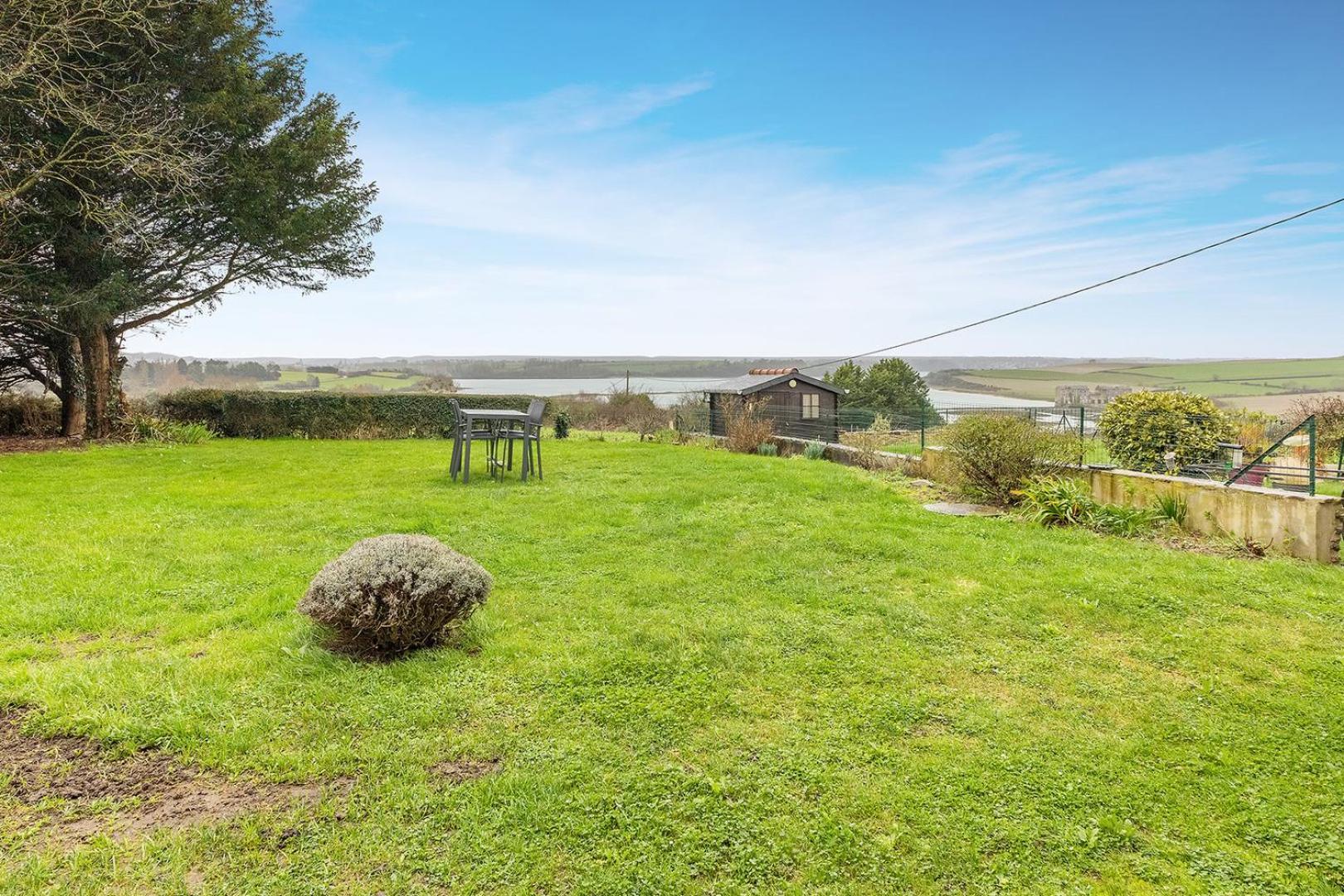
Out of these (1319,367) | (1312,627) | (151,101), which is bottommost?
(1312,627)

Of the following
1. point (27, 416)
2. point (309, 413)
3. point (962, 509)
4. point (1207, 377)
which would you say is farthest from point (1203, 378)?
point (27, 416)

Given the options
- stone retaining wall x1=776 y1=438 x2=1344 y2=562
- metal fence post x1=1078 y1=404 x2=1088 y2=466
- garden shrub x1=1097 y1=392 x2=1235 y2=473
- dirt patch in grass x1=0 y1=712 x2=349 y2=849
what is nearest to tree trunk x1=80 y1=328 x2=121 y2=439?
dirt patch in grass x1=0 y1=712 x2=349 y2=849

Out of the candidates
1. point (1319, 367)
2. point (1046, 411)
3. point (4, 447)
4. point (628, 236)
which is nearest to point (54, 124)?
point (4, 447)

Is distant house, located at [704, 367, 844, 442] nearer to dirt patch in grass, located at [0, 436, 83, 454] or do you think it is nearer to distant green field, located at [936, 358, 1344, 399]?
distant green field, located at [936, 358, 1344, 399]

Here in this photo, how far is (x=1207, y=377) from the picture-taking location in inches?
728

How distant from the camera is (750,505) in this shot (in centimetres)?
720

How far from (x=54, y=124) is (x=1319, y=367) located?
114 ft

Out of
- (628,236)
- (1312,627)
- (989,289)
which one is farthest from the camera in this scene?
(628,236)

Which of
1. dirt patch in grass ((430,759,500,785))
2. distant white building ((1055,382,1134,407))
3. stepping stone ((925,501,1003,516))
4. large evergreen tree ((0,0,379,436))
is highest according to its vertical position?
large evergreen tree ((0,0,379,436))

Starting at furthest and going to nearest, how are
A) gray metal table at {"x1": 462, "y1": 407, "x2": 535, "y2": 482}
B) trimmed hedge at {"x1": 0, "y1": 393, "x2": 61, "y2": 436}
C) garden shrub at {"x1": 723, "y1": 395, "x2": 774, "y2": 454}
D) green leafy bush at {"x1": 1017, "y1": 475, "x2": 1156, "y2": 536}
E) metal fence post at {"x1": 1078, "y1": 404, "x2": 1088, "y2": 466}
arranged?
garden shrub at {"x1": 723, "y1": 395, "x2": 774, "y2": 454}, trimmed hedge at {"x1": 0, "y1": 393, "x2": 61, "y2": 436}, gray metal table at {"x1": 462, "y1": 407, "x2": 535, "y2": 482}, metal fence post at {"x1": 1078, "y1": 404, "x2": 1088, "y2": 466}, green leafy bush at {"x1": 1017, "y1": 475, "x2": 1156, "y2": 536}

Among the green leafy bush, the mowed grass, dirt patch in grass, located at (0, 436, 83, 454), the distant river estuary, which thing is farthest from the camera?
A: the distant river estuary

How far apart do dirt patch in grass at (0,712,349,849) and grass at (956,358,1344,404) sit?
46.9ft

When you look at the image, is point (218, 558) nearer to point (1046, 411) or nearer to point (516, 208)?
point (1046, 411)

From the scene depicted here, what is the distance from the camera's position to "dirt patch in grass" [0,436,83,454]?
38.9 ft
